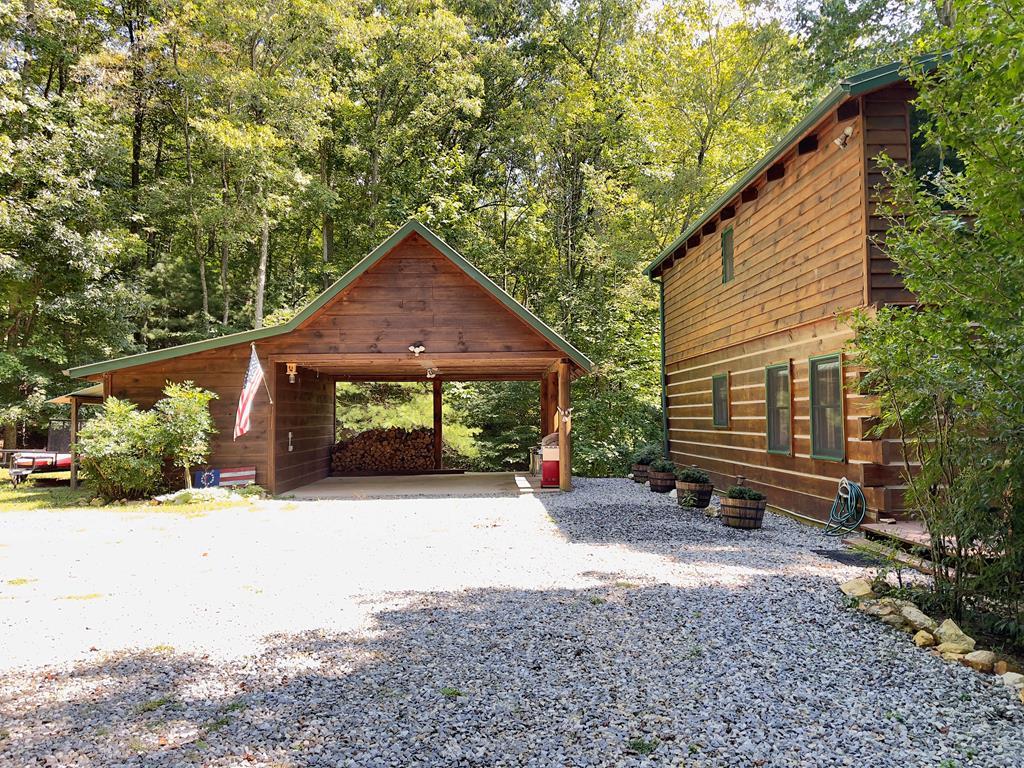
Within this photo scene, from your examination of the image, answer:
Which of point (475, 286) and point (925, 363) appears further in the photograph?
point (475, 286)

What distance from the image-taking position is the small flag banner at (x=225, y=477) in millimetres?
12398

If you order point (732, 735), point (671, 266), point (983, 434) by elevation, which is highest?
point (671, 266)

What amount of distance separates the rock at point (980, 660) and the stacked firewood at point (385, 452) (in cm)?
1570

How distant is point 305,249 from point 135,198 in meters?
7.14

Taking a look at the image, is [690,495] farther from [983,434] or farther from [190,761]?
[190,761]

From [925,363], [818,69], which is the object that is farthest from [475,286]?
[818,69]

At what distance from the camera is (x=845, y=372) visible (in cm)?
822

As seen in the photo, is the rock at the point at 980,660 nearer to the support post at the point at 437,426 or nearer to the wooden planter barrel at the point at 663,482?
the wooden planter barrel at the point at 663,482

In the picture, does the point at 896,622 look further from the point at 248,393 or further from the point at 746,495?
the point at 248,393

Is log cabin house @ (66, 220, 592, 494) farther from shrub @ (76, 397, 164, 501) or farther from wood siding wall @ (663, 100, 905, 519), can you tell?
wood siding wall @ (663, 100, 905, 519)

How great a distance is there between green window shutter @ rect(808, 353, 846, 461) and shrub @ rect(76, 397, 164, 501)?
10.2 metres

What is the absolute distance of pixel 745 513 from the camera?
8727mm

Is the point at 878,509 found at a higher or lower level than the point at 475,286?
lower

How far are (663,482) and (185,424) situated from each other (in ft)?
28.4
